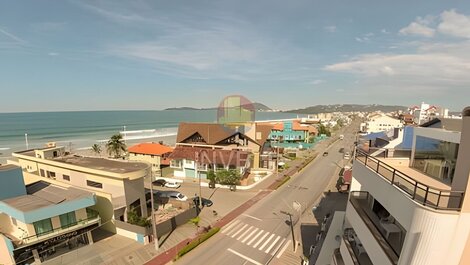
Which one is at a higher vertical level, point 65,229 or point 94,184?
point 94,184

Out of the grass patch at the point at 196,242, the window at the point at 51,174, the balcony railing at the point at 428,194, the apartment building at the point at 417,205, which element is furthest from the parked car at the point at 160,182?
the balcony railing at the point at 428,194

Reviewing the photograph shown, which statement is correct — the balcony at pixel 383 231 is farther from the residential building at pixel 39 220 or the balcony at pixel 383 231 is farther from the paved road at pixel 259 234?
the residential building at pixel 39 220

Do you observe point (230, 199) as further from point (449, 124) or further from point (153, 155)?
point (449, 124)

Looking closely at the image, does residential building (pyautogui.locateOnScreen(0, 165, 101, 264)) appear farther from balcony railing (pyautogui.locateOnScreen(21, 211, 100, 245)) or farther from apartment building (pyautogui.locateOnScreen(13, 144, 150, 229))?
apartment building (pyautogui.locateOnScreen(13, 144, 150, 229))

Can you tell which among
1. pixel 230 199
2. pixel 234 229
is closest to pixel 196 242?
pixel 234 229

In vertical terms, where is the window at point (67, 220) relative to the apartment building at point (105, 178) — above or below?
below

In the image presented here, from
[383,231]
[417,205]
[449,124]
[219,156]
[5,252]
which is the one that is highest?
[449,124]

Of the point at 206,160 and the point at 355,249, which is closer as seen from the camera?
the point at 355,249
